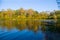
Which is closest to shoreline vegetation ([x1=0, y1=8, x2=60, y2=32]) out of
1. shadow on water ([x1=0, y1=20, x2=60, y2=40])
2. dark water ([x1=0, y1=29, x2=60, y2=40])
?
shadow on water ([x1=0, y1=20, x2=60, y2=40])

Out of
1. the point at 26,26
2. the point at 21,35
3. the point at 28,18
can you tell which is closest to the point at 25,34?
the point at 21,35

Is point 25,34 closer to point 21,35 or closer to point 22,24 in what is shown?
point 21,35

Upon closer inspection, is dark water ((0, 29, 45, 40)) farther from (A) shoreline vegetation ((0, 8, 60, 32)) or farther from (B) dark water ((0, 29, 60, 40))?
(A) shoreline vegetation ((0, 8, 60, 32))

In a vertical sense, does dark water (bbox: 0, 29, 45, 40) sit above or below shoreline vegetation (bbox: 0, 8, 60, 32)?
below

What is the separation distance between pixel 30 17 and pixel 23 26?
0.56m

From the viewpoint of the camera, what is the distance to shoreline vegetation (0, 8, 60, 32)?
3695 mm

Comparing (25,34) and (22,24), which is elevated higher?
(22,24)

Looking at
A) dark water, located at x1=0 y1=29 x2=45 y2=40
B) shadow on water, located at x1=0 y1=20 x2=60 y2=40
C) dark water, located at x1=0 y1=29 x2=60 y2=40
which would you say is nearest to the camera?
dark water, located at x1=0 y1=29 x2=45 y2=40

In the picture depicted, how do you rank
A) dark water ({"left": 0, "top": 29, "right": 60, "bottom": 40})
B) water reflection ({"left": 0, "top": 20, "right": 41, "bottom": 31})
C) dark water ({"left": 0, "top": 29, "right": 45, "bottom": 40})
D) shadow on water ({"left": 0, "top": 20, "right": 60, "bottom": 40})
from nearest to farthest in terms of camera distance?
dark water ({"left": 0, "top": 29, "right": 45, "bottom": 40}) < dark water ({"left": 0, "top": 29, "right": 60, "bottom": 40}) < shadow on water ({"left": 0, "top": 20, "right": 60, "bottom": 40}) < water reflection ({"left": 0, "top": 20, "right": 41, "bottom": 31})

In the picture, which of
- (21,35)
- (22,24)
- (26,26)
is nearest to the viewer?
(21,35)

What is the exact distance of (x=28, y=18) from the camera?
3.67 meters

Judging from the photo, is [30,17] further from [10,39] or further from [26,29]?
[10,39]

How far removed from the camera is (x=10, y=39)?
→ 297 centimetres

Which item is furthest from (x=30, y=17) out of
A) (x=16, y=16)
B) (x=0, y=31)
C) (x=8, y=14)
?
(x=0, y=31)
